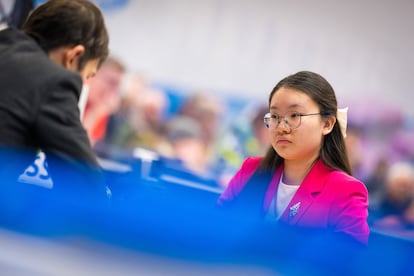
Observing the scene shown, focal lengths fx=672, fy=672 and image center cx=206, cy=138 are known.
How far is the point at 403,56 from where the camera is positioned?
16.6ft

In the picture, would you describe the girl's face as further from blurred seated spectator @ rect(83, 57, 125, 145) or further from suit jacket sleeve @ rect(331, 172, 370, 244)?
blurred seated spectator @ rect(83, 57, 125, 145)

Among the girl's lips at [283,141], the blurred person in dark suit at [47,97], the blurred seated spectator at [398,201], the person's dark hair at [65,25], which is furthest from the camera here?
the blurred seated spectator at [398,201]

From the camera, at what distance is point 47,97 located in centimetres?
136

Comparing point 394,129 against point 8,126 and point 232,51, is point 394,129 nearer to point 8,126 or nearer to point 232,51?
point 232,51

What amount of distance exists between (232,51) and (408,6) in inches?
58.3

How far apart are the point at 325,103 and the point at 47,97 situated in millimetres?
687

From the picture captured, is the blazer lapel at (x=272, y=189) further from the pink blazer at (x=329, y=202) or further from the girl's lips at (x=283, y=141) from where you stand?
the girl's lips at (x=283, y=141)

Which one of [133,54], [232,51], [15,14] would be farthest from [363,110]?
[15,14]

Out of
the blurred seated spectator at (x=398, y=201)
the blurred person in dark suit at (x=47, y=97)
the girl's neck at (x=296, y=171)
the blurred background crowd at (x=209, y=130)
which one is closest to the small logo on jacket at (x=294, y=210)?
the girl's neck at (x=296, y=171)

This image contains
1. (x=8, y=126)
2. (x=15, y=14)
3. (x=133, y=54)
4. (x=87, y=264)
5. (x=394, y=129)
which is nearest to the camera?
(x=87, y=264)

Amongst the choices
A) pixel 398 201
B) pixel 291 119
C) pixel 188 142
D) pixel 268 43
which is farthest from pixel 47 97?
pixel 268 43

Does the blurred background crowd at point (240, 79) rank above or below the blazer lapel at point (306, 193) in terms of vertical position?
below

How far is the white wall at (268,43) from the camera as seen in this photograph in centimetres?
510

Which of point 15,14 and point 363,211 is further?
point 15,14
